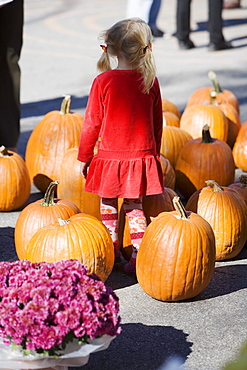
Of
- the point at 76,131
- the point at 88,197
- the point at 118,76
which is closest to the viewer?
the point at 118,76

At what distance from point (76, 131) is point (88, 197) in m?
0.70

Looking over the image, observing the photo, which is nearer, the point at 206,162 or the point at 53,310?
the point at 53,310

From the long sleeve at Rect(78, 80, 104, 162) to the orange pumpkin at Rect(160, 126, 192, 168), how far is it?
4.81 ft

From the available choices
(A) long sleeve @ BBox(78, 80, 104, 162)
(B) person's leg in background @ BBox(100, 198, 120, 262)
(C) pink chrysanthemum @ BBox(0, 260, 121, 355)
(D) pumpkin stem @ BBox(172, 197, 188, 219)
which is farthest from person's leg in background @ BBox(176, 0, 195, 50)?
(C) pink chrysanthemum @ BBox(0, 260, 121, 355)

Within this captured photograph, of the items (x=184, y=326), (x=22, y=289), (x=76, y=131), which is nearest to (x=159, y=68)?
(x=76, y=131)

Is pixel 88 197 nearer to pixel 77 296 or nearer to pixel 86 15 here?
pixel 77 296

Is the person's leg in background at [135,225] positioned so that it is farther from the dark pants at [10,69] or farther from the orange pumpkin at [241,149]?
the dark pants at [10,69]

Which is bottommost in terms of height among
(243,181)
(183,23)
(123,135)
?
(243,181)

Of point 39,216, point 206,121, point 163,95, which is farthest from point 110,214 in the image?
point 163,95

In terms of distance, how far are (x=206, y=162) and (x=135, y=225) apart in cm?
127

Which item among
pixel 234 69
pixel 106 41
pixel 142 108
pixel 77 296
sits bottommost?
pixel 234 69

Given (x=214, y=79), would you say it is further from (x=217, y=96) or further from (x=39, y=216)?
(x=39, y=216)

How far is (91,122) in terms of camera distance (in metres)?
4.10

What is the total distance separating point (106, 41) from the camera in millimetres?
4020
